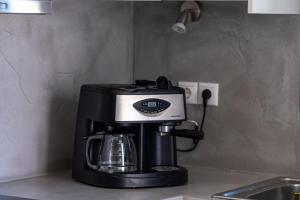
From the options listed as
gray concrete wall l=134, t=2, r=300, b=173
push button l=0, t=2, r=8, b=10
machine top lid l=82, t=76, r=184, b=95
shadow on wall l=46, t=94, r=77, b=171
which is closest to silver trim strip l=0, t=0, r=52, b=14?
push button l=0, t=2, r=8, b=10

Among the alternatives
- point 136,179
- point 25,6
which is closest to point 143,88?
point 136,179

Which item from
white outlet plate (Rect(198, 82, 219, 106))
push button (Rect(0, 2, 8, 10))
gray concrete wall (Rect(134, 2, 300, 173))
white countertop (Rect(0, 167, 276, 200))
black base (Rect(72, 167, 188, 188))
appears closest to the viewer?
Result: push button (Rect(0, 2, 8, 10))

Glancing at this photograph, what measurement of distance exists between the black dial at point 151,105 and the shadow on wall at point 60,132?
415 millimetres

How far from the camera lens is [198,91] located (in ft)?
9.37

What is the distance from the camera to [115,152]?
2.49m

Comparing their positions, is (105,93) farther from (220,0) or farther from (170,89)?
(220,0)

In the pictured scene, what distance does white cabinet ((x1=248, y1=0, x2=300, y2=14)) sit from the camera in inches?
93.1

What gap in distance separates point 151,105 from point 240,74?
492 mm

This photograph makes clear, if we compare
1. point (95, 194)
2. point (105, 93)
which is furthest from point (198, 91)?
point (95, 194)

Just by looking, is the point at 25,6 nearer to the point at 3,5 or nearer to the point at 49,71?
the point at 3,5

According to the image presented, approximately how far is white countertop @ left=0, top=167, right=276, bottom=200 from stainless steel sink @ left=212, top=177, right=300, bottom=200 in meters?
0.06

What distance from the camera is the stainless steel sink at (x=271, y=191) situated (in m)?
2.39

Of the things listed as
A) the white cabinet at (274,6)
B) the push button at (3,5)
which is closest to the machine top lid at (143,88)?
the white cabinet at (274,6)

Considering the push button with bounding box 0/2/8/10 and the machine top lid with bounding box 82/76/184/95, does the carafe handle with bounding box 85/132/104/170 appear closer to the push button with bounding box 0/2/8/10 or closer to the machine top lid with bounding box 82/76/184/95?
the machine top lid with bounding box 82/76/184/95
